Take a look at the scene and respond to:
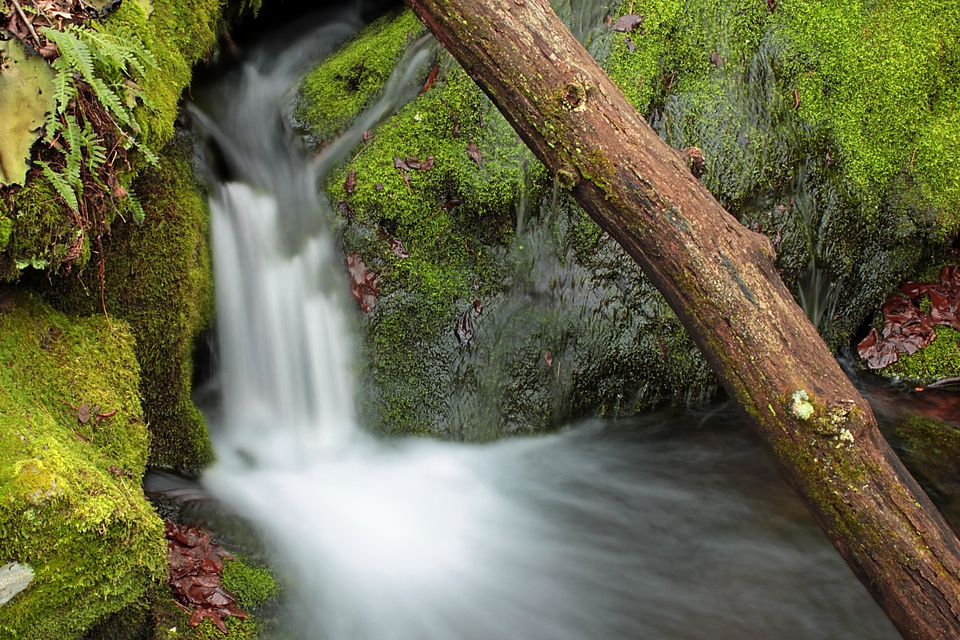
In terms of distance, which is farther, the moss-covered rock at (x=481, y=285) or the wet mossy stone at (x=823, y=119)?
the wet mossy stone at (x=823, y=119)

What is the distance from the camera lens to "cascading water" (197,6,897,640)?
414 cm

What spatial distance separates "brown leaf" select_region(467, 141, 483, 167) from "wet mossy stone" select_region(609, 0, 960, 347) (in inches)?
45.4

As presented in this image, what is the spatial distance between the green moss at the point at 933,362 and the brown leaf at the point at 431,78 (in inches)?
167

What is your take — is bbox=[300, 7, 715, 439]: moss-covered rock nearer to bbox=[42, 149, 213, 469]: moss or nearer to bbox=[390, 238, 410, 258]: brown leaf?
bbox=[390, 238, 410, 258]: brown leaf

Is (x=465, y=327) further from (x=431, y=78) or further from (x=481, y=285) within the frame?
(x=431, y=78)

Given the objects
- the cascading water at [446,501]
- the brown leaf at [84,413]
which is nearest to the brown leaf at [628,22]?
the cascading water at [446,501]

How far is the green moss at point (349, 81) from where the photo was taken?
5434 millimetres

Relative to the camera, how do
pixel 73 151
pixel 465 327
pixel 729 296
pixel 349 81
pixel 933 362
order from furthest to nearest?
1. pixel 933 362
2. pixel 349 81
3. pixel 465 327
4. pixel 73 151
5. pixel 729 296

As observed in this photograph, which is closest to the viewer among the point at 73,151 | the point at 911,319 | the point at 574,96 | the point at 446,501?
the point at 574,96

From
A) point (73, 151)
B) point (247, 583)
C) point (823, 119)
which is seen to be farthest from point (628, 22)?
point (247, 583)

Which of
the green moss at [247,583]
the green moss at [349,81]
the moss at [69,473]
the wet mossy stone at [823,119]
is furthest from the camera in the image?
the green moss at [349,81]

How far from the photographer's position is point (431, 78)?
17.2 feet

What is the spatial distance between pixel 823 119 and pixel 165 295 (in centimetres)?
478

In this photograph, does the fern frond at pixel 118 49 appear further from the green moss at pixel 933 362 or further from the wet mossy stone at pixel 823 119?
the green moss at pixel 933 362
